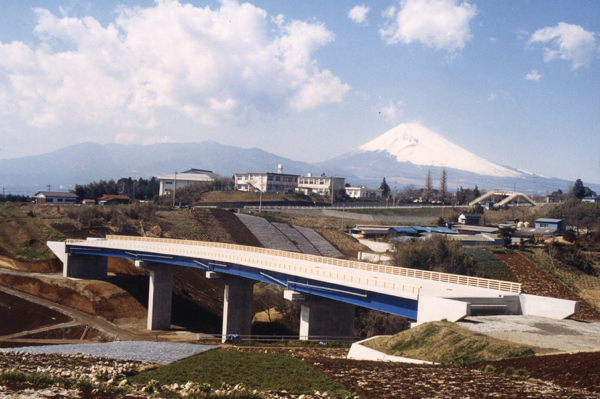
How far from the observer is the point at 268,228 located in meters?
96.4

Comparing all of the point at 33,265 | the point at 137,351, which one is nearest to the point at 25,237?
the point at 33,265

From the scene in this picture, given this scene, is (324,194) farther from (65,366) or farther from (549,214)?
(65,366)

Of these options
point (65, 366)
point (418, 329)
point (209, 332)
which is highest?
point (418, 329)

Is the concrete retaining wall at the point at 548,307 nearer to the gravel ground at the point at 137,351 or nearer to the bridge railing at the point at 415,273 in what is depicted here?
the bridge railing at the point at 415,273

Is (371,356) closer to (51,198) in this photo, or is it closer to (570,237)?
(570,237)

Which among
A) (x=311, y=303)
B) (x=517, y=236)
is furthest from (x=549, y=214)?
(x=311, y=303)

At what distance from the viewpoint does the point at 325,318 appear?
131ft

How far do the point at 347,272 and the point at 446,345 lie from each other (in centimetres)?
1922

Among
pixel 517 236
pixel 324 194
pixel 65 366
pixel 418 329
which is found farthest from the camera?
pixel 324 194

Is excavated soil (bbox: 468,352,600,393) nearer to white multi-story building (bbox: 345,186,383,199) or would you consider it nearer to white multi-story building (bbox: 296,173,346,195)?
white multi-story building (bbox: 296,173,346,195)

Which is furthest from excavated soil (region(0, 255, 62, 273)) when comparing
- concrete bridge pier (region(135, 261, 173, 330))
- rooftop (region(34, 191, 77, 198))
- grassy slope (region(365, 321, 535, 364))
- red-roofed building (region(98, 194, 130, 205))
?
red-roofed building (region(98, 194, 130, 205))

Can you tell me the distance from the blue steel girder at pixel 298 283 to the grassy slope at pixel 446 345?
13.3 feet

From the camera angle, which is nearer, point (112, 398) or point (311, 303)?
point (112, 398)

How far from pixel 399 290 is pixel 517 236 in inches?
2446
